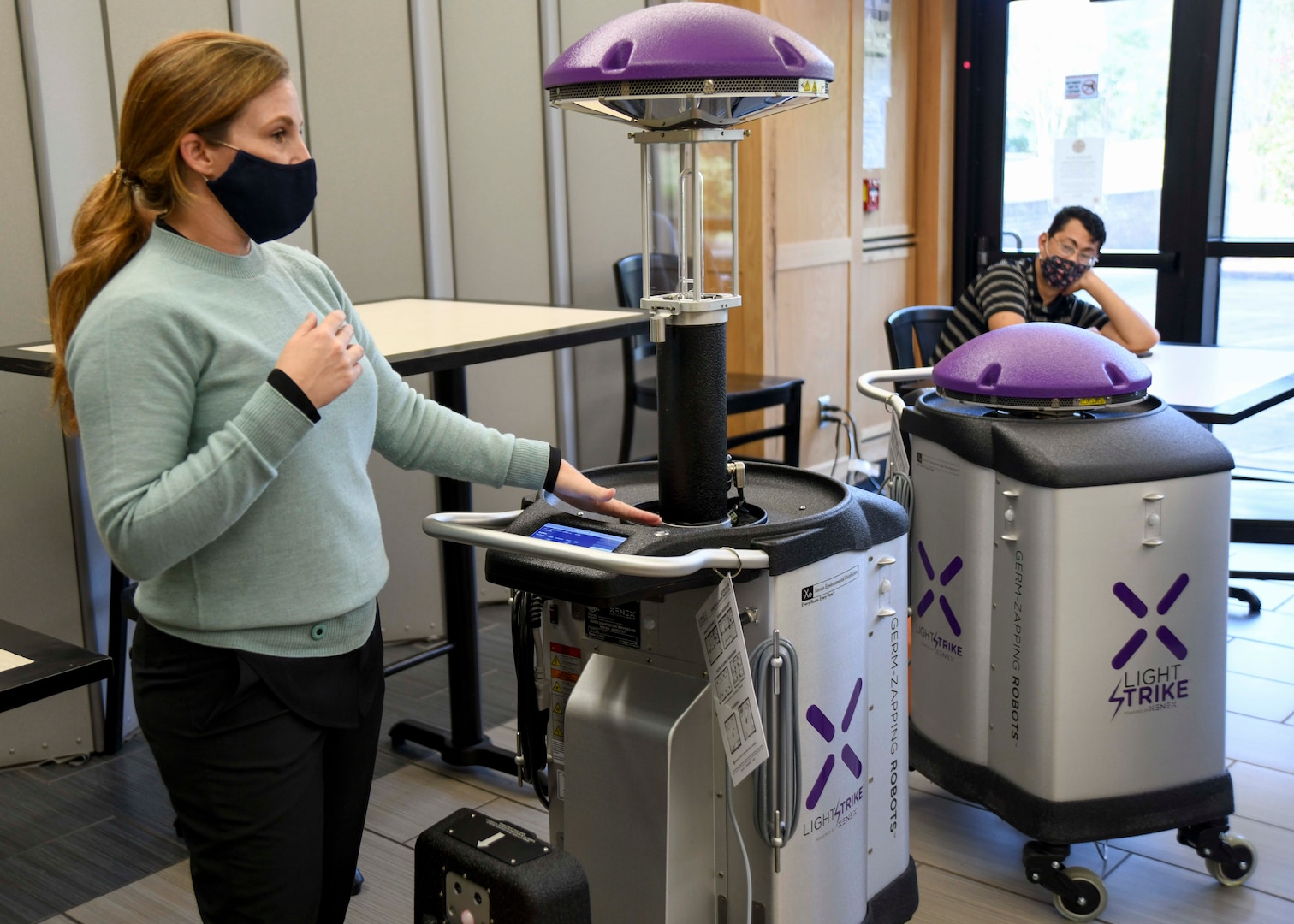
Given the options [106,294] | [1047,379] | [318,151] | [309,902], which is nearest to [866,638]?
[1047,379]

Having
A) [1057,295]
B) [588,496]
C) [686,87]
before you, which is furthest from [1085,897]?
[1057,295]

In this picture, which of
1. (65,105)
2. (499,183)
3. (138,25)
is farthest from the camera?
(499,183)

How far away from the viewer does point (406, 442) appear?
5.29 feet

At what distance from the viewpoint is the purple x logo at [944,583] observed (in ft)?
7.36

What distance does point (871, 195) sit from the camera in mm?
Answer: 5250

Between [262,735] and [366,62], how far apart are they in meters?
2.43

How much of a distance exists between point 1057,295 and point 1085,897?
76.5 inches

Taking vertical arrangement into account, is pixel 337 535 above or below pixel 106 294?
A: below

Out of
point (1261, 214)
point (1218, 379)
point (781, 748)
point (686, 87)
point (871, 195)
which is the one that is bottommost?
point (781, 748)

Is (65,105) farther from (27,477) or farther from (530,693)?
(530,693)

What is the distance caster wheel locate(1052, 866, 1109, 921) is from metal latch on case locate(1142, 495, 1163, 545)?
0.58m

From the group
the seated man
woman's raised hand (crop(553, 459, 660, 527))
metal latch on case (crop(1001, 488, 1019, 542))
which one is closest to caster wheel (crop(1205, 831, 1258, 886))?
metal latch on case (crop(1001, 488, 1019, 542))

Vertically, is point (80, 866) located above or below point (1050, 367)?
below

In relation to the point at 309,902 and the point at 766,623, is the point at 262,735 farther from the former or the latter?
the point at 766,623
